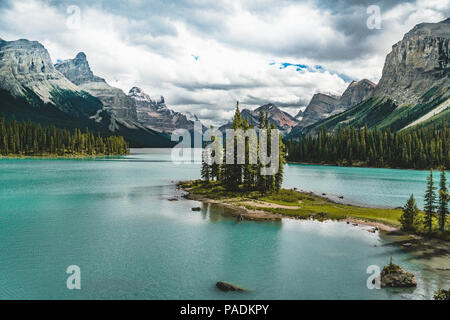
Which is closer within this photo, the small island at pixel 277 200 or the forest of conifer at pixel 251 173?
the small island at pixel 277 200

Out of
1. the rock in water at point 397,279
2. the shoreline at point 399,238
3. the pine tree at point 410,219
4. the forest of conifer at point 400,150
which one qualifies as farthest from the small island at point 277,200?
the forest of conifer at point 400,150

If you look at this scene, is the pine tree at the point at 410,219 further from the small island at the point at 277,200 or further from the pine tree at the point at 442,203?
the pine tree at the point at 442,203

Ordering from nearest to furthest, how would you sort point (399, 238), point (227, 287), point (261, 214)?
1. point (227, 287)
2. point (399, 238)
3. point (261, 214)

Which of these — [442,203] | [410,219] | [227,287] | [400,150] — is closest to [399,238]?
[410,219]

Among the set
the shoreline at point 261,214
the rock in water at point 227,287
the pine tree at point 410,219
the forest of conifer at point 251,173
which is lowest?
the rock in water at point 227,287

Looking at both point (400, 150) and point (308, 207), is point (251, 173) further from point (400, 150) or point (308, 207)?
point (400, 150)

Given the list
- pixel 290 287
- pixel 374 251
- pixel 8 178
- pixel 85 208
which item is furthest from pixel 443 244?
pixel 8 178

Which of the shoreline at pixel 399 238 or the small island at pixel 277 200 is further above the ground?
the small island at pixel 277 200

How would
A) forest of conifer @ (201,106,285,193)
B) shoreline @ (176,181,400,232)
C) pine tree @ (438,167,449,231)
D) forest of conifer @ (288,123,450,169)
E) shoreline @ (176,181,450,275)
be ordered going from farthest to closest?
forest of conifer @ (288,123,450,169)
forest of conifer @ (201,106,285,193)
shoreline @ (176,181,400,232)
pine tree @ (438,167,449,231)
shoreline @ (176,181,450,275)

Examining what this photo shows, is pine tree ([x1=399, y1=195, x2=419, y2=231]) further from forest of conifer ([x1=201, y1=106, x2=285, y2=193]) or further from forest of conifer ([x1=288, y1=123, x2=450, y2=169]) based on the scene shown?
forest of conifer ([x1=288, y1=123, x2=450, y2=169])

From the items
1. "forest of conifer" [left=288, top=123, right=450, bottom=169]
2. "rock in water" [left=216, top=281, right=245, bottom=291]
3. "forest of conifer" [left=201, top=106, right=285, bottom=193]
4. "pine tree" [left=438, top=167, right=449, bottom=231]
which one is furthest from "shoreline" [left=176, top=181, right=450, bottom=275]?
"forest of conifer" [left=288, top=123, right=450, bottom=169]

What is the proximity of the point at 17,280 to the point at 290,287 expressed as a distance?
82.9 ft

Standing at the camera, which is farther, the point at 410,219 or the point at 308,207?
the point at 308,207

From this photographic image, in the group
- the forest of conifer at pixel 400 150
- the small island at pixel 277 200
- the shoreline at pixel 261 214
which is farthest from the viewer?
the forest of conifer at pixel 400 150
